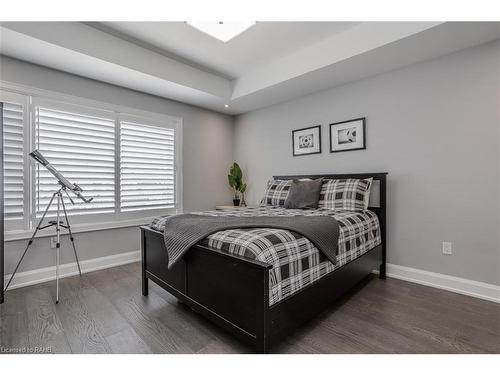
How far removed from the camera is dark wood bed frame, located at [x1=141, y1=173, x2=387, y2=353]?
135 cm

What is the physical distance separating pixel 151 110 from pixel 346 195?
2885 millimetres

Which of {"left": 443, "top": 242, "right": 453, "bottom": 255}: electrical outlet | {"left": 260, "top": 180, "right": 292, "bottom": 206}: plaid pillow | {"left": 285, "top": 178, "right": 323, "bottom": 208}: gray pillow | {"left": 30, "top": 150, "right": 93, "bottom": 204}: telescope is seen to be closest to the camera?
{"left": 30, "top": 150, "right": 93, "bottom": 204}: telescope

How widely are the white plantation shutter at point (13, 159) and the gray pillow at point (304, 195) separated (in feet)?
9.56

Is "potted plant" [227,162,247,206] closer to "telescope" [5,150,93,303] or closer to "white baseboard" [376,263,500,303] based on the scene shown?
"telescope" [5,150,93,303]

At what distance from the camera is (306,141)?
3.66 meters

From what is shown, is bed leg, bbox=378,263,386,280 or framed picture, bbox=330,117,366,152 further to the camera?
framed picture, bbox=330,117,366,152

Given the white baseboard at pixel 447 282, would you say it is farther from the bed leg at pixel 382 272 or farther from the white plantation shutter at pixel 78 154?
the white plantation shutter at pixel 78 154

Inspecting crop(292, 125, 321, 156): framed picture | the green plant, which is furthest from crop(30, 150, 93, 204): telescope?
crop(292, 125, 321, 156): framed picture

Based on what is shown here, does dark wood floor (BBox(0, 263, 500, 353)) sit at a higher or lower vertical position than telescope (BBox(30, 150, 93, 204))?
lower

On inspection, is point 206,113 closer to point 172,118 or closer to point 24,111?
point 172,118

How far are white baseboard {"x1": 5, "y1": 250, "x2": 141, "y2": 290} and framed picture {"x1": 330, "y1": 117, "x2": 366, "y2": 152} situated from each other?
10.2 feet

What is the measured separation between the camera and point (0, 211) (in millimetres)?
2213

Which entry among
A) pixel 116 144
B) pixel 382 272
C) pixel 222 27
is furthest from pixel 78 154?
pixel 382 272

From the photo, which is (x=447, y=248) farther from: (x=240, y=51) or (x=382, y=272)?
(x=240, y=51)
